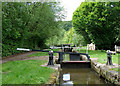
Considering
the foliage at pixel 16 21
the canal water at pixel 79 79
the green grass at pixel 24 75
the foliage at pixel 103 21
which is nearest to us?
the green grass at pixel 24 75

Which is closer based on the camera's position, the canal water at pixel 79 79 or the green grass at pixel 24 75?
the green grass at pixel 24 75

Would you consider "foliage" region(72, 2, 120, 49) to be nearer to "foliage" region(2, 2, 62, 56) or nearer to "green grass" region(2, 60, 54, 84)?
"foliage" region(2, 2, 62, 56)

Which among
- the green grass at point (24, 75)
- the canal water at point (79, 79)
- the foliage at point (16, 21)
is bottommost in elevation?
the canal water at point (79, 79)

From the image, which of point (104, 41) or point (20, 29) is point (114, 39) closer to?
point (104, 41)

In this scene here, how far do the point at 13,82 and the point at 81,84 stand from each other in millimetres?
3485

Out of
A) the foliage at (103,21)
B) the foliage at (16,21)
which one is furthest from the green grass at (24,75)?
the foliage at (103,21)

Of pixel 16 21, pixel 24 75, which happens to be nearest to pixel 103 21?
pixel 16 21

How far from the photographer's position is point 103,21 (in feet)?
48.8

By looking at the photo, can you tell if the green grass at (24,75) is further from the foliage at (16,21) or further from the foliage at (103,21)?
the foliage at (103,21)

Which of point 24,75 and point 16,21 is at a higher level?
point 16,21

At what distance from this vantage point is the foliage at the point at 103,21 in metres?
14.2

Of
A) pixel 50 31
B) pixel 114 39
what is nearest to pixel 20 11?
pixel 50 31

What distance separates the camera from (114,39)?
59.0 feet

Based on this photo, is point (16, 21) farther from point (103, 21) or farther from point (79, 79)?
point (103, 21)
